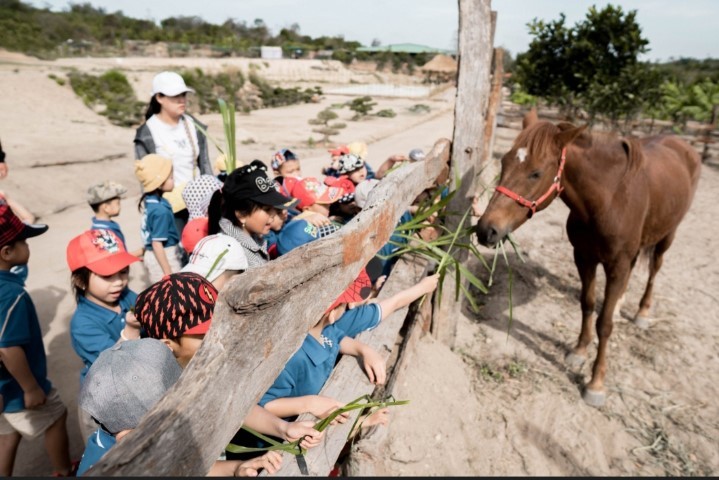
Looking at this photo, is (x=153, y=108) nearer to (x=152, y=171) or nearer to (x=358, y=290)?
(x=152, y=171)

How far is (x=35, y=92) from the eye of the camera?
1722cm

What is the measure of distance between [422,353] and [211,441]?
2828 mm

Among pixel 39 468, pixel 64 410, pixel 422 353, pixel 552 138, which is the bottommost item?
pixel 39 468

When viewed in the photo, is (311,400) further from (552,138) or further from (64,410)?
(552,138)

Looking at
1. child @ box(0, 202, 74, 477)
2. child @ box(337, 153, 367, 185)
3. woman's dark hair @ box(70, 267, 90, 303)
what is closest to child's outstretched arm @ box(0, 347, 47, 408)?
child @ box(0, 202, 74, 477)

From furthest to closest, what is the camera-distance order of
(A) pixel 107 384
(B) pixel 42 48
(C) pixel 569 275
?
(B) pixel 42 48 < (C) pixel 569 275 < (A) pixel 107 384

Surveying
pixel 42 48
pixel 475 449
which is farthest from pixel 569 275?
pixel 42 48

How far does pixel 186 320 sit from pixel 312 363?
0.66 meters

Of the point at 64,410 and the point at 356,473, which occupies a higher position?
the point at 64,410

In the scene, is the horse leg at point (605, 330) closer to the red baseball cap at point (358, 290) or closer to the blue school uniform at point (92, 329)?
the red baseball cap at point (358, 290)

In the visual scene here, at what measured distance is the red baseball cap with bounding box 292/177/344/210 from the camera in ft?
10.8

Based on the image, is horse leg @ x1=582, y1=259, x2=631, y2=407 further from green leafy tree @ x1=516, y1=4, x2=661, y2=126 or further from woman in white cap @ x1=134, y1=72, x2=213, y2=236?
green leafy tree @ x1=516, y1=4, x2=661, y2=126

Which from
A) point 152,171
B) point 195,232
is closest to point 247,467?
point 195,232

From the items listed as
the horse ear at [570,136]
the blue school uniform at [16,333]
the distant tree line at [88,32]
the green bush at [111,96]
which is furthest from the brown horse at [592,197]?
the distant tree line at [88,32]
